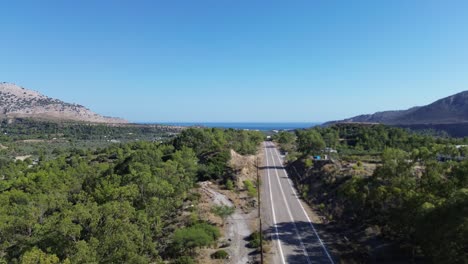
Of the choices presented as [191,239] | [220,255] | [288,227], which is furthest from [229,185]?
[220,255]

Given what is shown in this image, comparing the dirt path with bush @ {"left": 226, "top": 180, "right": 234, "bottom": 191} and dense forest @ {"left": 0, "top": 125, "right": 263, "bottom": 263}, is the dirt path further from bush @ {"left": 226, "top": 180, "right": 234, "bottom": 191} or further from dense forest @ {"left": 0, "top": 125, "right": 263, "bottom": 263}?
bush @ {"left": 226, "top": 180, "right": 234, "bottom": 191}

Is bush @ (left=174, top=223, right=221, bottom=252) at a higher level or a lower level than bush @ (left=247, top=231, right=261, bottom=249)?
higher

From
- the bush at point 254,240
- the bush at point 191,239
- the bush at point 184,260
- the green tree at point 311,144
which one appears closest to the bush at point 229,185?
the bush at point 254,240

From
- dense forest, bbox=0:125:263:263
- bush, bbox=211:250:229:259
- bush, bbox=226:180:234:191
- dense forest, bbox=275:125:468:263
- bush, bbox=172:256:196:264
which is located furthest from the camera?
bush, bbox=226:180:234:191

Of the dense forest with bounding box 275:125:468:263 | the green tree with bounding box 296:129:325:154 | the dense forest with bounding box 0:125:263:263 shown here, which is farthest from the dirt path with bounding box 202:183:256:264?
the green tree with bounding box 296:129:325:154

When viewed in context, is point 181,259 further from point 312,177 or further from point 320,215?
point 312,177

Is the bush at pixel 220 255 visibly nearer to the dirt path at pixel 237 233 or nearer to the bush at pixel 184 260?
the dirt path at pixel 237 233

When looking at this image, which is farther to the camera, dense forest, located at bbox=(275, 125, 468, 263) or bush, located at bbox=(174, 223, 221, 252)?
bush, located at bbox=(174, 223, 221, 252)
